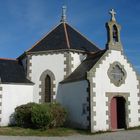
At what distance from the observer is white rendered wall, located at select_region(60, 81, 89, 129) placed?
21.0 metres

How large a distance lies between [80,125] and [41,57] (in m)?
7.68

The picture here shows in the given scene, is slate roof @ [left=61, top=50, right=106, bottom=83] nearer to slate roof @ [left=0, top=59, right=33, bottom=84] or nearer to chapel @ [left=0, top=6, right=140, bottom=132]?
chapel @ [left=0, top=6, right=140, bottom=132]

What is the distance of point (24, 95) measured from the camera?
2408 cm

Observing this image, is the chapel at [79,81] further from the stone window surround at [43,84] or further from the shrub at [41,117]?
the shrub at [41,117]

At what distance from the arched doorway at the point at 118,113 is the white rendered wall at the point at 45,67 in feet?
17.3

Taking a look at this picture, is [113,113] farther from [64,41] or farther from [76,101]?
[64,41]

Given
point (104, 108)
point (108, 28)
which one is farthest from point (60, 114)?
point (108, 28)

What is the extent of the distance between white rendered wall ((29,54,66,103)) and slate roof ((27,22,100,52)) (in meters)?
0.85

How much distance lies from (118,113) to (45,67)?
25.6 feet

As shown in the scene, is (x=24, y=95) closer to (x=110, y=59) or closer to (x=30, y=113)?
(x=30, y=113)

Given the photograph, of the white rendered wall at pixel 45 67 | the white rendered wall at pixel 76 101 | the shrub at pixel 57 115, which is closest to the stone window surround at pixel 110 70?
the white rendered wall at pixel 76 101

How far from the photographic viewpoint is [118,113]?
75.5ft

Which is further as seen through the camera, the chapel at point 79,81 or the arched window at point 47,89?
the arched window at point 47,89

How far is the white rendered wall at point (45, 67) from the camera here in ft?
80.5
